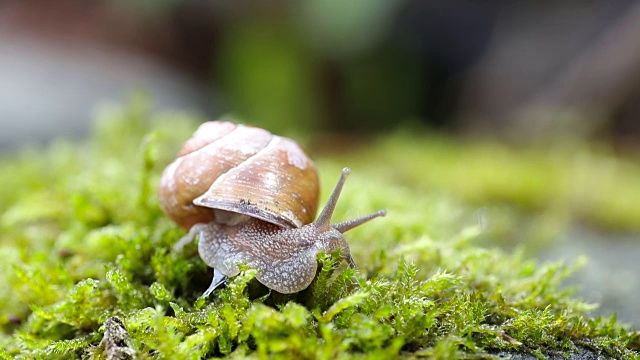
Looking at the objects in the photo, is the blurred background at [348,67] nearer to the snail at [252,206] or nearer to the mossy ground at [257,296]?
the mossy ground at [257,296]

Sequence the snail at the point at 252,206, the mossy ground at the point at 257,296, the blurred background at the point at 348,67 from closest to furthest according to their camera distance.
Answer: the mossy ground at the point at 257,296 → the snail at the point at 252,206 → the blurred background at the point at 348,67

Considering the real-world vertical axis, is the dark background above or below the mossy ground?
above

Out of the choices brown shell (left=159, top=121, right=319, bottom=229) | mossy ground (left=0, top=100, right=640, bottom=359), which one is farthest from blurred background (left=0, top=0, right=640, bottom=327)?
brown shell (left=159, top=121, right=319, bottom=229)

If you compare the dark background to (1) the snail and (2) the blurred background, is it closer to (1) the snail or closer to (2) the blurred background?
(2) the blurred background

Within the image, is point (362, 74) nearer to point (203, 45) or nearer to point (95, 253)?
point (203, 45)

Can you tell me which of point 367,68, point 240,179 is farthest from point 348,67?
point 240,179

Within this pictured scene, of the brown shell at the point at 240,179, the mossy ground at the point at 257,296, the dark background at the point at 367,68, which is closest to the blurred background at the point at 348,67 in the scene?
the dark background at the point at 367,68

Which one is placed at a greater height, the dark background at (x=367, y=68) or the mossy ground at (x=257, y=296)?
the dark background at (x=367, y=68)
